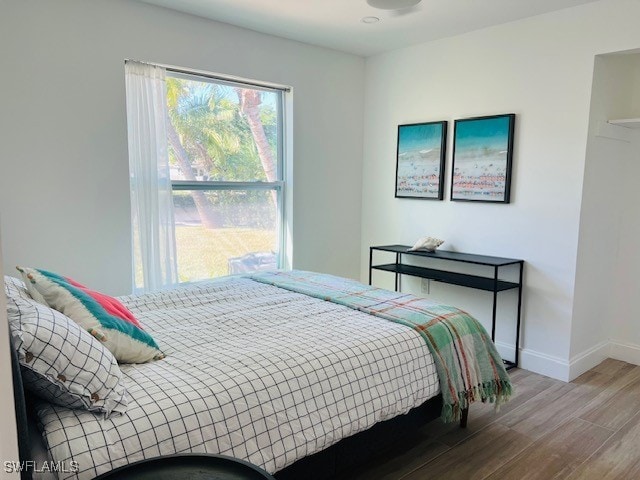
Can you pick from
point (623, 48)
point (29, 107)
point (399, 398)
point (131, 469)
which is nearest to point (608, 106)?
point (623, 48)

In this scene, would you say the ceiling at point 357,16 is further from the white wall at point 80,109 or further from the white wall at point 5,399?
the white wall at point 5,399

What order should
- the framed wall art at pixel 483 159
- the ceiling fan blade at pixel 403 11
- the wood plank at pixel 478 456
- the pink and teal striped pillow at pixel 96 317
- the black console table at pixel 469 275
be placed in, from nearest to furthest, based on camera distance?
the pink and teal striped pillow at pixel 96 317, the wood plank at pixel 478 456, the ceiling fan blade at pixel 403 11, the black console table at pixel 469 275, the framed wall art at pixel 483 159

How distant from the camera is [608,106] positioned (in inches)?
124

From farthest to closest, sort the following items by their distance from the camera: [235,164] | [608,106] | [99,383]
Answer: [235,164] → [608,106] → [99,383]

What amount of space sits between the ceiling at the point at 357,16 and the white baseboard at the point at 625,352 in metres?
2.52

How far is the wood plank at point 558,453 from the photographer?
2131mm

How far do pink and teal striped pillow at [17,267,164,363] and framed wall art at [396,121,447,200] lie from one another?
9.38 ft

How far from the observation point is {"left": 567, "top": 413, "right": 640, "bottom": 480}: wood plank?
2129 millimetres

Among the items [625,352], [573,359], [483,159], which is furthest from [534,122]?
Result: [625,352]

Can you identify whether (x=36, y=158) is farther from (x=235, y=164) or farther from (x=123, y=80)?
(x=235, y=164)

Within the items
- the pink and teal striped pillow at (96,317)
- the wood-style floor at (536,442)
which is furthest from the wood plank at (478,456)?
the pink and teal striped pillow at (96,317)

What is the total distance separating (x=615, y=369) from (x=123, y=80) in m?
4.09

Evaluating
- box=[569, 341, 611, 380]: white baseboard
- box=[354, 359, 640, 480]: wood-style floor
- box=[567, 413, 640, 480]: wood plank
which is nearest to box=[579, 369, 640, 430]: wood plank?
box=[354, 359, 640, 480]: wood-style floor

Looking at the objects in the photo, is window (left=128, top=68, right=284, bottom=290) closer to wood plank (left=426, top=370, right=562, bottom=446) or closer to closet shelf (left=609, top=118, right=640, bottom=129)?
wood plank (left=426, top=370, right=562, bottom=446)
